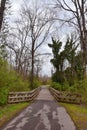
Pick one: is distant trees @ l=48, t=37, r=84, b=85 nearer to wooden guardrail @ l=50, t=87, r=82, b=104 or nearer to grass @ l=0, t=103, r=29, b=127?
wooden guardrail @ l=50, t=87, r=82, b=104

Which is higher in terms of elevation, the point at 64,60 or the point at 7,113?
the point at 64,60

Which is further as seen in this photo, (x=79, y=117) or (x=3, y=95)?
(x=3, y=95)

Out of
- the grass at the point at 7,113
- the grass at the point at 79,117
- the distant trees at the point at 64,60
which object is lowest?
the grass at the point at 79,117

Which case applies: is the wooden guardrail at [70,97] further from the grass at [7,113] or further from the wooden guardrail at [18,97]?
the grass at [7,113]

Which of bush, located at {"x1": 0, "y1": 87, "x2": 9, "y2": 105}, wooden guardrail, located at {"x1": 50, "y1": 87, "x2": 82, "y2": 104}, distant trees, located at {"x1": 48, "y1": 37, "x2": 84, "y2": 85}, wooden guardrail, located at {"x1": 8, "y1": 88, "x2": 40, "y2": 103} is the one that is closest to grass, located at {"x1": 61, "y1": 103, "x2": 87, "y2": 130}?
bush, located at {"x1": 0, "y1": 87, "x2": 9, "y2": 105}

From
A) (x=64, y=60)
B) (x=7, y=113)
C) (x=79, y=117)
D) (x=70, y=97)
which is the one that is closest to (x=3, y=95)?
(x=7, y=113)

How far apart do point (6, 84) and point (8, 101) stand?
1.65 metres

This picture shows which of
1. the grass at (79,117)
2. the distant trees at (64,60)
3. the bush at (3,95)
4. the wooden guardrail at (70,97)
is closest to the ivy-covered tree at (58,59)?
the distant trees at (64,60)

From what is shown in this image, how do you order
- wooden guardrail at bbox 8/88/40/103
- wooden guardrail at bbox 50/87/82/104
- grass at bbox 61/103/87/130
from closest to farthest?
grass at bbox 61/103/87/130
wooden guardrail at bbox 8/88/40/103
wooden guardrail at bbox 50/87/82/104

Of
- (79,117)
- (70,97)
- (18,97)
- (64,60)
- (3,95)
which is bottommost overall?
(79,117)

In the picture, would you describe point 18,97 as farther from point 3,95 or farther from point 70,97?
point 70,97

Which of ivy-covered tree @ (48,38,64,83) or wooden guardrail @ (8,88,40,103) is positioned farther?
ivy-covered tree @ (48,38,64,83)

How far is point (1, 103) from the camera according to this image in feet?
79.3

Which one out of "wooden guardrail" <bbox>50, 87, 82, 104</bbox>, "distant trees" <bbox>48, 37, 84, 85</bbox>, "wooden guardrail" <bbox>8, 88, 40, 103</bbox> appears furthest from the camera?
"distant trees" <bbox>48, 37, 84, 85</bbox>
